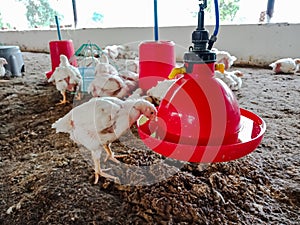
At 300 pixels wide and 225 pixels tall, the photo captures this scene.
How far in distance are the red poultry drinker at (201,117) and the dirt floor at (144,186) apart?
0.96ft

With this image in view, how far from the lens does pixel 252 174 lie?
2.88 ft

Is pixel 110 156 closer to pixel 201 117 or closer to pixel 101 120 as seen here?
pixel 101 120

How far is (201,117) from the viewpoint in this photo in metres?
0.49

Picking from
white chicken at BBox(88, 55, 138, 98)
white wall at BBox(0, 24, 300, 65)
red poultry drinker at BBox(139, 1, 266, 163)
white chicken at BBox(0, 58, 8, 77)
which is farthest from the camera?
white wall at BBox(0, 24, 300, 65)

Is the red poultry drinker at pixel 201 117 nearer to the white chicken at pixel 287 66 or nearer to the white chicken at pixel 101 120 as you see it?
the white chicken at pixel 101 120

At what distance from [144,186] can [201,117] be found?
0.41 m

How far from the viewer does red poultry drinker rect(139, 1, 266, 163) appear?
1.54 feet

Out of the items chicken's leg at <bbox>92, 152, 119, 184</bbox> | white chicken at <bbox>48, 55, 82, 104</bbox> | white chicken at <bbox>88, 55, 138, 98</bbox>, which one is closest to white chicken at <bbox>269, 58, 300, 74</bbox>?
white chicken at <bbox>88, 55, 138, 98</bbox>

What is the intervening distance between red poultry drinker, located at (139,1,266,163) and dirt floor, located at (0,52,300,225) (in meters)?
0.29

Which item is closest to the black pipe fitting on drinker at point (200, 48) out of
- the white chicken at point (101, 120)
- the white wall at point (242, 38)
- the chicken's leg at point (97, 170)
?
the white chicken at point (101, 120)

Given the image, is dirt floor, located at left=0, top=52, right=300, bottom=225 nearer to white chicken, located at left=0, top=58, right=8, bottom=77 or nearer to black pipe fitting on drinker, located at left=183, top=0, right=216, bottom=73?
black pipe fitting on drinker, located at left=183, top=0, right=216, bottom=73

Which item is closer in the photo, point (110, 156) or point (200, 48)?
point (200, 48)

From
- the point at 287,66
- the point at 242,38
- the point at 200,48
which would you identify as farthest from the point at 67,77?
the point at 242,38

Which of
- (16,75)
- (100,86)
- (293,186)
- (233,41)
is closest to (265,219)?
(293,186)
